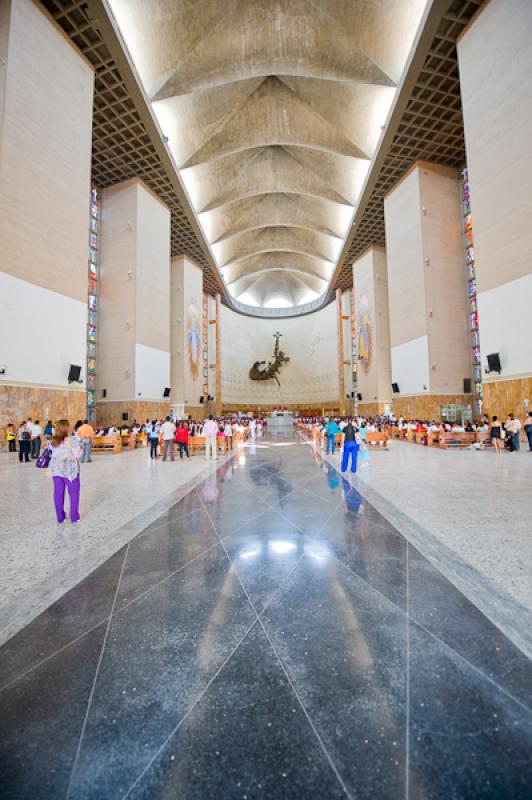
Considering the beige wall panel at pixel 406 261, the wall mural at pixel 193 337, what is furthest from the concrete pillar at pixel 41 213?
the beige wall panel at pixel 406 261

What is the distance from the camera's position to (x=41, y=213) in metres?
12.2

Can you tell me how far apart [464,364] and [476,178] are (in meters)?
8.55

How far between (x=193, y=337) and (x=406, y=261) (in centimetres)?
1633

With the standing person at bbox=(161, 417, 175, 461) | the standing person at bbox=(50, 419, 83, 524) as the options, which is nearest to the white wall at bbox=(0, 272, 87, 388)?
the standing person at bbox=(161, 417, 175, 461)

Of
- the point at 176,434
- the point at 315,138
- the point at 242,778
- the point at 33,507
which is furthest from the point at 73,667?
the point at 315,138

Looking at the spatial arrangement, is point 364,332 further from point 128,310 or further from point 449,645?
point 449,645

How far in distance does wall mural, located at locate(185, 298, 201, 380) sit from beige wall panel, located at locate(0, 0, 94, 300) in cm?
1292

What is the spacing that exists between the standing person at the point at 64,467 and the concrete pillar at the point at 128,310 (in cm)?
1500

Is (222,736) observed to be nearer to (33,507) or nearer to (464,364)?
(33,507)

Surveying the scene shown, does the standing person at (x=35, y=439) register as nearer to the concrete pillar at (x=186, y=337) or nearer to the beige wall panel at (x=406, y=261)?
the concrete pillar at (x=186, y=337)

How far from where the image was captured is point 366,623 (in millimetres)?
2199

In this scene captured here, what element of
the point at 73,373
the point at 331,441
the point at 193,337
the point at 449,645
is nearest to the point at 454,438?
the point at 331,441

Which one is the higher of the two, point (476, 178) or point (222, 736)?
point (476, 178)

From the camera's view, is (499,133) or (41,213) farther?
(499,133)
